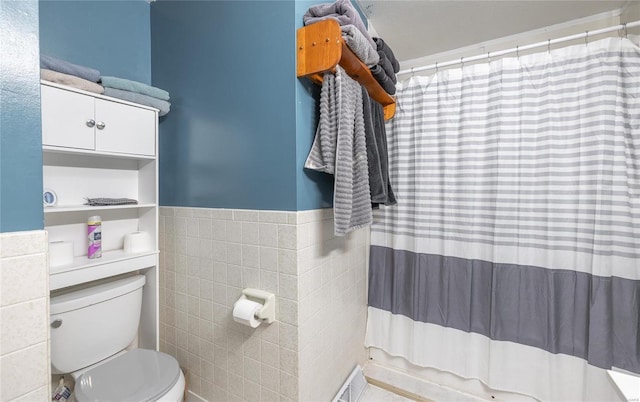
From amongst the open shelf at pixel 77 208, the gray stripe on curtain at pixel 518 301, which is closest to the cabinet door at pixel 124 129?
the open shelf at pixel 77 208

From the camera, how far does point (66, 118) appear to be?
1005 mm

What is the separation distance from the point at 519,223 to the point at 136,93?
6.31ft

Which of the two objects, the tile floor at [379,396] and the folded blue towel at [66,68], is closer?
the folded blue towel at [66,68]

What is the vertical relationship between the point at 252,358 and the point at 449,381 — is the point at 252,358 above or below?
above

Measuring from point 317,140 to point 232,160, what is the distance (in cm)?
39

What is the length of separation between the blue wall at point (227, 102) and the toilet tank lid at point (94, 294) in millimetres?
412

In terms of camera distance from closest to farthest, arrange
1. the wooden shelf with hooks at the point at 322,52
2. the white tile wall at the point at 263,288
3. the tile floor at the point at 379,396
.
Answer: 1. the wooden shelf with hooks at the point at 322,52
2. the white tile wall at the point at 263,288
3. the tile floor at the point at 379,396

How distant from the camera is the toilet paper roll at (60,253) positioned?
1044 mm

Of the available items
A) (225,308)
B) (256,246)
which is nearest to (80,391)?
(225,308)

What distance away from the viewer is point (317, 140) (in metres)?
1.02

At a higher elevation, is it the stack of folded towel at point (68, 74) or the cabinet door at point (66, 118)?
the stack of folded towel at point (68, 74)

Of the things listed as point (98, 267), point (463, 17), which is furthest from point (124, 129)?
point (463, 17)

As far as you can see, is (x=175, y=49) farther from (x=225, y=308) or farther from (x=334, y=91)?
(x=225, y=308)

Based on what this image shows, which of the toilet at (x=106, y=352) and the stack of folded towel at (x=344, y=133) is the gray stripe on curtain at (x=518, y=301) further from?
the toilet at (x=106, y=352)
